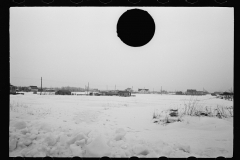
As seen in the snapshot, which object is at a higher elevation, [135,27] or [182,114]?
[135,27]

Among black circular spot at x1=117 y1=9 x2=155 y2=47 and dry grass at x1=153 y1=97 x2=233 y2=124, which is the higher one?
black circular spot at x1=117 y1=9 x2=155 y2=47

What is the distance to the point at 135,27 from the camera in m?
1.43

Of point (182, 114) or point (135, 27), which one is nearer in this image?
point (135, 27)

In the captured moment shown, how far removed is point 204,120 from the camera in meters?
4.58

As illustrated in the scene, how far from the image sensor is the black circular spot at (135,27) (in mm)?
1424

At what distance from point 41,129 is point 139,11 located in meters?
4.10

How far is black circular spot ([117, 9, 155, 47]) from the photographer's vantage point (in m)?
1.42

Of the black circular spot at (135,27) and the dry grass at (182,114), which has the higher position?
the black circular spot at (135,27)

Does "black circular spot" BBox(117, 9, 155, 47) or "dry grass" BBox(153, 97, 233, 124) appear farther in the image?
"dry grass" BBox(153, 97, 233, 124)
